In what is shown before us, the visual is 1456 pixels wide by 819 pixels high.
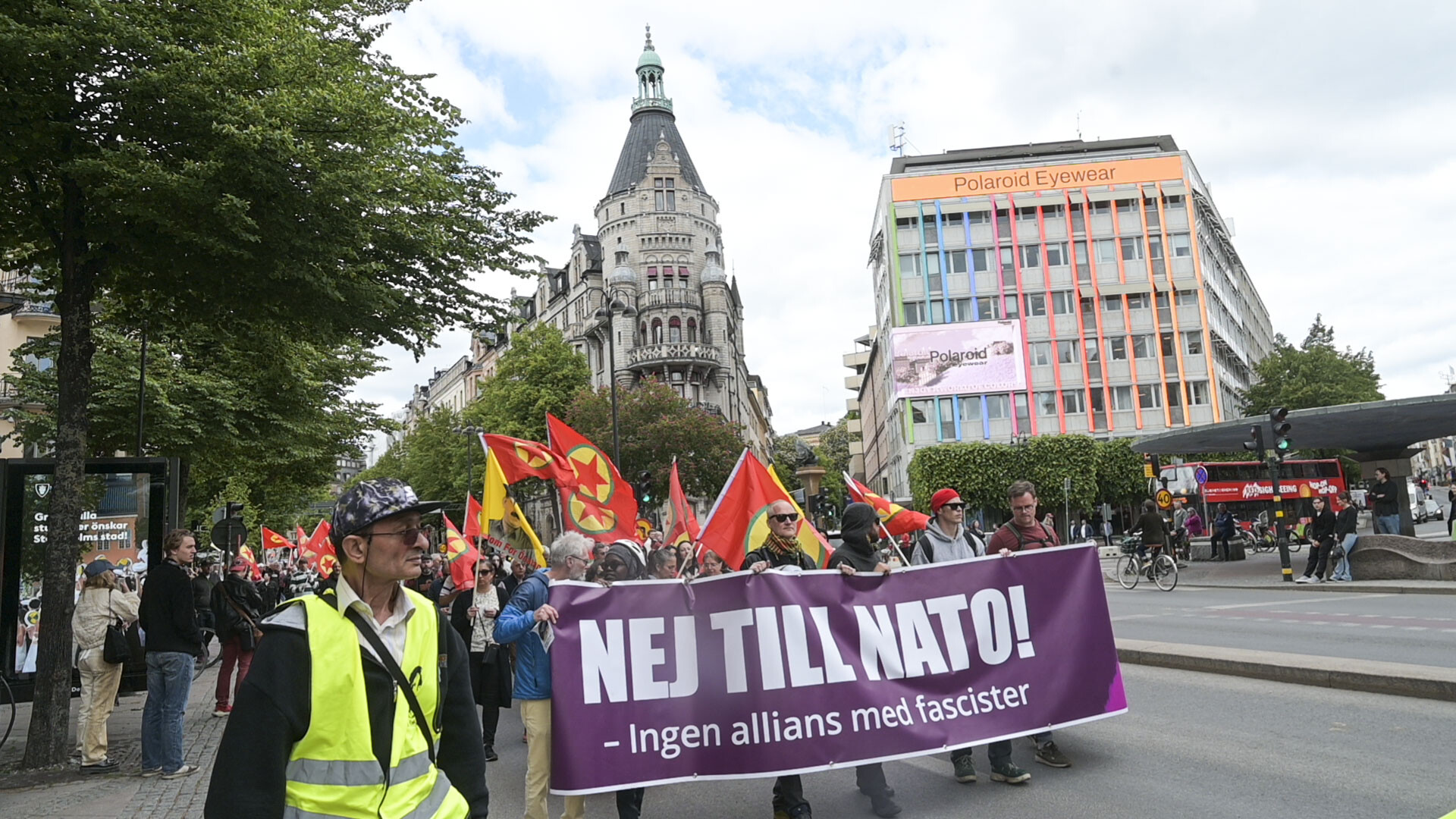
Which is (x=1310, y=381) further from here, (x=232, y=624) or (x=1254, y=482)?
(x=232, y=624)

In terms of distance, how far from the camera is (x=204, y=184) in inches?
319

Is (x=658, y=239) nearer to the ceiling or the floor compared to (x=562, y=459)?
nearer to the ceiling

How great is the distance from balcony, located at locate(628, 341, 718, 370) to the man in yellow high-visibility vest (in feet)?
229

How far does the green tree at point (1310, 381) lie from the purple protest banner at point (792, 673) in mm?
60058

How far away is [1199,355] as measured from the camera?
201 ft

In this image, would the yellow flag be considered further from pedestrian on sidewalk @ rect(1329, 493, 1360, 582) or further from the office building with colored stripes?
the office building with colored stripes

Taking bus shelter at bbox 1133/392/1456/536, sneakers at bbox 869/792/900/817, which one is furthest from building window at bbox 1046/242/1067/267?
sneakers at bbox 869/792/900/817

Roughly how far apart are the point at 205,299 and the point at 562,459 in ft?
13.9

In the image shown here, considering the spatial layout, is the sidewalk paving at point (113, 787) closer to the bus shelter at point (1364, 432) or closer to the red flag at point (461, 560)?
the red flag at point (461, 560)

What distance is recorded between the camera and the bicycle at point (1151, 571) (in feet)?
70.7

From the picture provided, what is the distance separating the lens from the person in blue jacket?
568 centimetres

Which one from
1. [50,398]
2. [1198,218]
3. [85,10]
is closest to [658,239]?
[1198,218]

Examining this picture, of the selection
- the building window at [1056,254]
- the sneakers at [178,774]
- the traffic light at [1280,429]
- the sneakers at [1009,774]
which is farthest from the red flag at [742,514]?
the building window at [1056,254]

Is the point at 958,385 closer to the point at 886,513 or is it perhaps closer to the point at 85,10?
the point at 886,513
